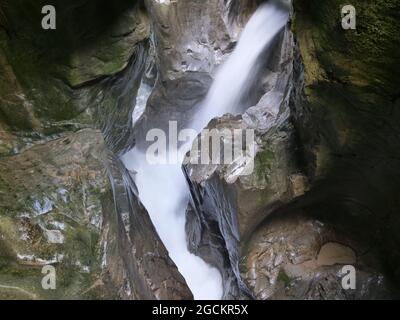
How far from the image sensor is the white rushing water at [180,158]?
779cm

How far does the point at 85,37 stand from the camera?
540 cm

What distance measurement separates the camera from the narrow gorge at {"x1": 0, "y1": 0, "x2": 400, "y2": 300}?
3684 mm

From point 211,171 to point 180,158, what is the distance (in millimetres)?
3771

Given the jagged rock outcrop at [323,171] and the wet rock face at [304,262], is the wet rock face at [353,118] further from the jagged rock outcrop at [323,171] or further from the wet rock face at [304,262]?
the wet rock face at [304,262]

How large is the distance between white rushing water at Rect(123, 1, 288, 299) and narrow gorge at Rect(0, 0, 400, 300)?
81 millimetres

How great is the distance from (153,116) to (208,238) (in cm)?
343

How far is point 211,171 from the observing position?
6.15 metres

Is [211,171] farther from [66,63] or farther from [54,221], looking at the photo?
[54,221]

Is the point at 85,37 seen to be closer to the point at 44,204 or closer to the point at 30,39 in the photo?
the point at 30,39

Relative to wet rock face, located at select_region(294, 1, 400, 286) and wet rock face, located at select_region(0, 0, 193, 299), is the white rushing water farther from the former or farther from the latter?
wet rock face, located at select_region(294, 1, 400, 286)
